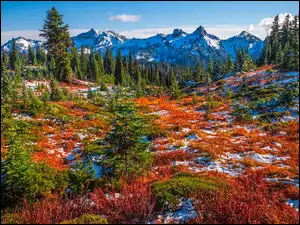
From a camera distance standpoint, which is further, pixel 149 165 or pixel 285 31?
pixel 285 31

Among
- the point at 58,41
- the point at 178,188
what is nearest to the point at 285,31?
the point at 58,41

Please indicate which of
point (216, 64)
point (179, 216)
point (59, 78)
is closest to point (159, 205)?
point (179, 216)

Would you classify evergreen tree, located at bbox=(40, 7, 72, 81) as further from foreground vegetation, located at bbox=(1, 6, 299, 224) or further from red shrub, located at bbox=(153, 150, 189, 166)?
red shrub, located at bbox=(153, 150, 189, 166)

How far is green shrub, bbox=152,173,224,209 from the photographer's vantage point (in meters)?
5.96

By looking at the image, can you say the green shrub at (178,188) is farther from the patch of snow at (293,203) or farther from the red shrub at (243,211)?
Result: the patch of snow at (293,203)

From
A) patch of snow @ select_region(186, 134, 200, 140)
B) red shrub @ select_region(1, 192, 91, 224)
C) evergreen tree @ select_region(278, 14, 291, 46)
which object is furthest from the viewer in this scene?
evergreen tree @ select_region(278, 14, 291, 46)

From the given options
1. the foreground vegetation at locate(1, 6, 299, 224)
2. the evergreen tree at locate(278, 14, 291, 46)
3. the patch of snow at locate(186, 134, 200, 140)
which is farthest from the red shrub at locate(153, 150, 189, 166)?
the evergreen tree at locate(278, 14, 291, 46)

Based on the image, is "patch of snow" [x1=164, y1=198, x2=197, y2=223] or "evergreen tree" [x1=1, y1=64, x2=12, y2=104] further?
"evergreen tree" [x1=1, y1=64, x2=12, y2=104]

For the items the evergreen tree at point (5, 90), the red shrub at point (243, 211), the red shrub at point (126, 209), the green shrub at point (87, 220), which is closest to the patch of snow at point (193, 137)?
the red shrub at point (243, 211)

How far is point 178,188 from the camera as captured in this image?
6.43 metres

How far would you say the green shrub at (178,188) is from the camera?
5962 mm

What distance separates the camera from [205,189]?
20.4 ft

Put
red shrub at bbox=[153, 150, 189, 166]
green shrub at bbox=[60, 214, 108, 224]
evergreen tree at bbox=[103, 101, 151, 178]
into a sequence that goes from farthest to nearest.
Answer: red shrub at bbox=[153, 150, 189, 166], evergreen tree at bbox=[103, 101, 151, 178], green shrub at bbox=[60, 214, 108, 224]

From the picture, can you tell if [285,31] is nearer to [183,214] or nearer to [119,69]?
[119,69]
